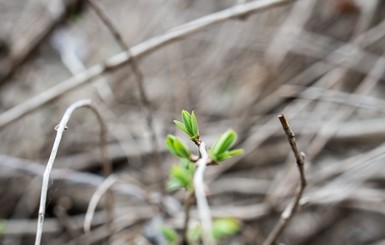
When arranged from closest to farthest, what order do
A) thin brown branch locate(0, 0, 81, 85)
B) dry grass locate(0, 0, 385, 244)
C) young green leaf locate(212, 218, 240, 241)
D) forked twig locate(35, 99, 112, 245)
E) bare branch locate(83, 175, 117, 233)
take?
forked twig locate(35, 99, 112, 245) → bare branch locate(83, 175, 117, 233) → young green leaf locate(212, 218, 240, 241) → dry grass locate(0, 0, 385, 244) → thin brown branch locate(0, 0, 81, 85)

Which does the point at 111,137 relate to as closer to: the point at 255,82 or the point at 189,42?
the point at 255,82

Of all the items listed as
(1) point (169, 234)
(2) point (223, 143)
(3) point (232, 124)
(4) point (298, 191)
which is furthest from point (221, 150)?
(3) point (232, 124)

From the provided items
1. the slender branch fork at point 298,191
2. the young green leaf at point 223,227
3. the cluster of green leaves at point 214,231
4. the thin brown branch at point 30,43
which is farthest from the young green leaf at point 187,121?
the thin brown branch at point 30,43

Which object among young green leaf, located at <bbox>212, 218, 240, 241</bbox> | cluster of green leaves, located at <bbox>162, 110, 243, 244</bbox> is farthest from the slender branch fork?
young green leaf, located at <bbox>212, 218, 240, 241</bbox>

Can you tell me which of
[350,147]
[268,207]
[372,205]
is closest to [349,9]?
[350,147]

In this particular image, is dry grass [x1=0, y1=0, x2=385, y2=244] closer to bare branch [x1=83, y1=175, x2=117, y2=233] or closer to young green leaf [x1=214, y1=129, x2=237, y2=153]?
bare branch [x1=83, y1=175, x2=117, y2=233]

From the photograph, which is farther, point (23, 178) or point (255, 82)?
point (255, 82)

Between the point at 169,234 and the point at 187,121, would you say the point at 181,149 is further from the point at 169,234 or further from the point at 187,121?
the point at 169,234

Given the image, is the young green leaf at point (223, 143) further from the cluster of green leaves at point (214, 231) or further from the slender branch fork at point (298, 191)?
the cluster of green leaves at point (214, 231)
